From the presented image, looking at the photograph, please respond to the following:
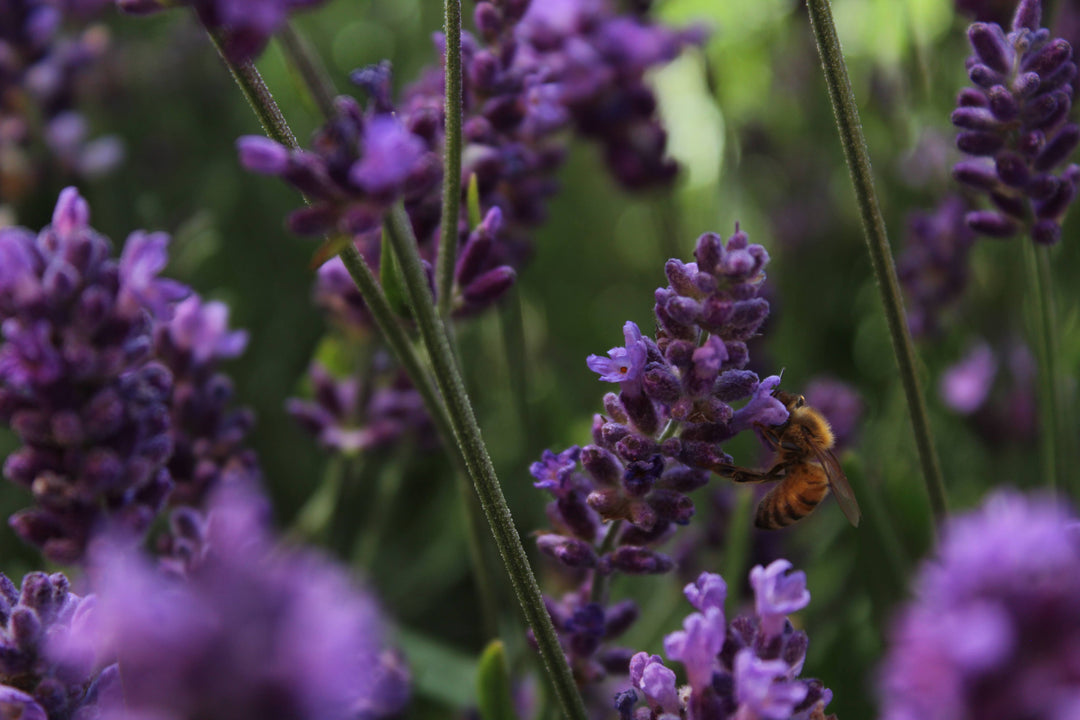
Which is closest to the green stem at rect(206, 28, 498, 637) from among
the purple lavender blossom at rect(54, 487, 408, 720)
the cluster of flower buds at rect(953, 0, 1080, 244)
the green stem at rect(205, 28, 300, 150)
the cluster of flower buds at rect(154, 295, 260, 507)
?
the green stem at rect(205, 28, 300, 150)

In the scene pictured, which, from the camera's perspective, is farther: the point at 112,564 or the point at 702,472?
the point at 702,472

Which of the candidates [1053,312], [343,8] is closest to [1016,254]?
[1053,312]

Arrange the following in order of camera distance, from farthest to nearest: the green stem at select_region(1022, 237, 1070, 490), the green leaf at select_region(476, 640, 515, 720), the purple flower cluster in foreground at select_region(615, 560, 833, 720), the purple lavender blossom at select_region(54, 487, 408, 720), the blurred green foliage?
1. the blurred green foliage
2. the green stem at select_region(1022, 237, 1070, 490)
3. the green leaf at select_region(476, 640, 515, 720)
4. the purple flower cluster in foreground at select_region(615, 560, 833, 720)
5. the purple lavender blossom at select_region(54, 487, 408, 720)

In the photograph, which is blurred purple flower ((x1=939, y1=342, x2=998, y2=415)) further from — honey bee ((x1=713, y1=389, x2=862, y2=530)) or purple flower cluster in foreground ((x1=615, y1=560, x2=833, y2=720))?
purple flower cluster in foreground ((x1=615, y1=560, x2=833, y2=720))

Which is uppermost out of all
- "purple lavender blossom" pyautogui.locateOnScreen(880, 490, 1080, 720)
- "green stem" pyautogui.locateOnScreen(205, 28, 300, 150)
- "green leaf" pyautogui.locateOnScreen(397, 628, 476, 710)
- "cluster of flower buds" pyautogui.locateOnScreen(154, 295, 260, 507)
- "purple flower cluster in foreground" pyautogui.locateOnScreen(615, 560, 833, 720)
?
"green stem" pyautogui.locateOnScreen(205, 28, 300, 150)

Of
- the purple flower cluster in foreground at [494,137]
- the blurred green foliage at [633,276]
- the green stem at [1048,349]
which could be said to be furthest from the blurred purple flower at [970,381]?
the purple flower cluster in foreground at [494,137]

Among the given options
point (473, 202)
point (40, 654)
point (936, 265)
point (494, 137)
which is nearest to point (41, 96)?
point (494, 137)

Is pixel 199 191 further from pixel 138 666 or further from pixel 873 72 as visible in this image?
pixel 138 666
